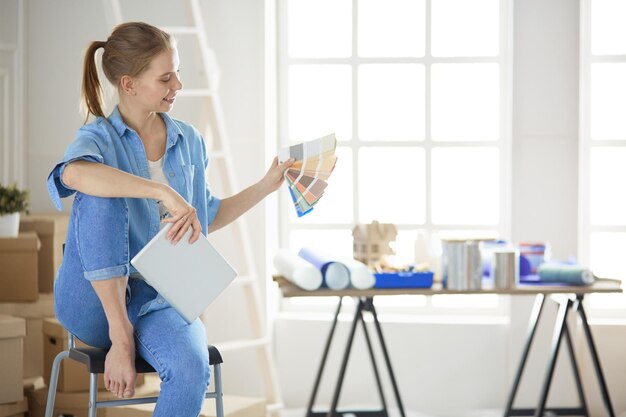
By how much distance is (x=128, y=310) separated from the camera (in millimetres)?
2525

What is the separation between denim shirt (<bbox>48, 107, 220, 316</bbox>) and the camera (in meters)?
2.46

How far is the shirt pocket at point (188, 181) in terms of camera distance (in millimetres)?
2633

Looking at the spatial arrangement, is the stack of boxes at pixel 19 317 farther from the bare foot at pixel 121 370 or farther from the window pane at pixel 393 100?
the window pane at pixel 393 100

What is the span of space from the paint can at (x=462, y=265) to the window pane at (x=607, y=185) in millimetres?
1258

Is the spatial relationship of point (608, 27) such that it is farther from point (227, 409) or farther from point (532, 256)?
point (227, 409)

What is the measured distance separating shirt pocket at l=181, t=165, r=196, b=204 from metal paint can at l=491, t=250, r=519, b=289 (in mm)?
Answer: 1455

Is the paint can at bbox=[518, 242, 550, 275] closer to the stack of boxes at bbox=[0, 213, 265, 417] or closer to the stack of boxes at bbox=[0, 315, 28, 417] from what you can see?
the stack of boxes at bbox=[0, 213, 265, 417]

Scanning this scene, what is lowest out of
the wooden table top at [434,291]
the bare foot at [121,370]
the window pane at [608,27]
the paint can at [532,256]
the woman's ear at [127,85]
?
the bare foot at [121,370]

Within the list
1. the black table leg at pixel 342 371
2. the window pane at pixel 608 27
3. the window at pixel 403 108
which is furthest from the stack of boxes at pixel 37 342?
the window pane at pixel 608 27

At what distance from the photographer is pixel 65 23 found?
4.77 meters

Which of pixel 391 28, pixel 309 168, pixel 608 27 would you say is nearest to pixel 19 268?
pixel 309 168

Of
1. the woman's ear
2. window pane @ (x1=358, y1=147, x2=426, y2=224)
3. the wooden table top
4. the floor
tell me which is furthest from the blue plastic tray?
the woman's ear

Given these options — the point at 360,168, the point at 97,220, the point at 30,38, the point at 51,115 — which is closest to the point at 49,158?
the point at 51,115

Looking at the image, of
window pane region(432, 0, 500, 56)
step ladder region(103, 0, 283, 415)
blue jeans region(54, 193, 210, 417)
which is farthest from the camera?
window pane region(432, 0, 500, 56)
